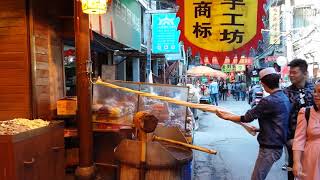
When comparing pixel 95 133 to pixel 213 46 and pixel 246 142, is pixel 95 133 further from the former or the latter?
pixel 246 142

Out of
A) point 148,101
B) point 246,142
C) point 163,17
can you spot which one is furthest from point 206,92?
point 148,101

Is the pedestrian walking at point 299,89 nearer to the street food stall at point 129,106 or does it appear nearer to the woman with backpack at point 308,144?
the woman with backpack at point 308,144

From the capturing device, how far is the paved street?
9.01m

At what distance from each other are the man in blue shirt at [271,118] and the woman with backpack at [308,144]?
69 cm

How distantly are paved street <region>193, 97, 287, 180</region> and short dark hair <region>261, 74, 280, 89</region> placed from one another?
3946mm

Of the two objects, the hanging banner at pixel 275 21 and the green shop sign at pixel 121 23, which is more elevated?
the hanging banner at pixel 275 21

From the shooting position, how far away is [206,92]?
110 feet

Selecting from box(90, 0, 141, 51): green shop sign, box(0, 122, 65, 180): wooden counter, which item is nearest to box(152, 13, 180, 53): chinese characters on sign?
box(90, 0, 141, 51): green shop sign

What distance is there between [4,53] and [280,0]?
1342 inches

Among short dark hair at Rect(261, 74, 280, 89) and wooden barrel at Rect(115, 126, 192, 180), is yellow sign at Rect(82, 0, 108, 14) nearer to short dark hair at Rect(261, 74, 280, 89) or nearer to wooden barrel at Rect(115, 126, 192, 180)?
wooden barrel at Rect(115, 126, 192, 180)

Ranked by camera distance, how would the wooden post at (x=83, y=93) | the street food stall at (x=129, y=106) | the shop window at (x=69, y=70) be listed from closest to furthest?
1. the wooden post at (x=83, y=93)
2. the street food stall at (x=129, y=106)
3. the shop window at (x=69, y=70)

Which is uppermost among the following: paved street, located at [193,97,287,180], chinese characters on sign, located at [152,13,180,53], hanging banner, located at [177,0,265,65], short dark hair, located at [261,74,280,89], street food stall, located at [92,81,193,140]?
chinese characters on sign, located at [152,13,180,53]

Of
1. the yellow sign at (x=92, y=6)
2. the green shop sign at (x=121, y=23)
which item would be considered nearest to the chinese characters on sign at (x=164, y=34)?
the green shop sign at (x=121, y=23)

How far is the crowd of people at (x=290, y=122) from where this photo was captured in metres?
4.36
